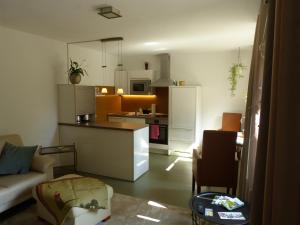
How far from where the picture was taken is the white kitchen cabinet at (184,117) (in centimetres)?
546

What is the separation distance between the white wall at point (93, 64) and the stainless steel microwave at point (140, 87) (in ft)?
2.13

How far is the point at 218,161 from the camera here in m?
3.27

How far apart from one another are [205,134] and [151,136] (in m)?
2.84

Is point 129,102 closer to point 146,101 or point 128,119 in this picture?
point 146,101

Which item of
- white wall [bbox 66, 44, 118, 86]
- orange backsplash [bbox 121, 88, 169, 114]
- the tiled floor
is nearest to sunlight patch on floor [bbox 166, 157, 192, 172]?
the tiled floor

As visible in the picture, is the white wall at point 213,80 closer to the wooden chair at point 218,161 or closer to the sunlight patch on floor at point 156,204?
the wooden chair at point 218,161

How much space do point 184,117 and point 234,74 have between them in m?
1.54

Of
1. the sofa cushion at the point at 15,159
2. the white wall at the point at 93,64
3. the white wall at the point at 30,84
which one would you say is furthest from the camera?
the white wall at the point at 93,64

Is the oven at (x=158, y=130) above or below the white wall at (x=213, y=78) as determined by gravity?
below

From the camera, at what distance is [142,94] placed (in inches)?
247

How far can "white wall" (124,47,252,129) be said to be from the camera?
18.3ft

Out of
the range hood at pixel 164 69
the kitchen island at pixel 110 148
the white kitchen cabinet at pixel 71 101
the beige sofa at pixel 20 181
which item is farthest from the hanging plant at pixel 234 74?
the beige sofa at pixel 20 181

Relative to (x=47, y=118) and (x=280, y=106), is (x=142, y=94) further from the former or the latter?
(x=280, y=106)

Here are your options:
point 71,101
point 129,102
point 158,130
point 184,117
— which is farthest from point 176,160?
point 71,101
